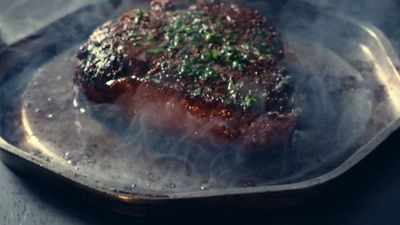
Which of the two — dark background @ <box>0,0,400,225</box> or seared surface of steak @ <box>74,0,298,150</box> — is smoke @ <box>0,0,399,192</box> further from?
dark background @ <box>0,0,400,225</box>

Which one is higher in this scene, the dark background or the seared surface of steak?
the seared surface of steak

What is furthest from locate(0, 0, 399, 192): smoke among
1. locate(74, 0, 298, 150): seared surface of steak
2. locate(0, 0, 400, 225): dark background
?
locate(0, 0, 400, 225): dark background

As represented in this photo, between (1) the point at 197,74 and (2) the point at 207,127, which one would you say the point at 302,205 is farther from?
(1) the point at 197,74

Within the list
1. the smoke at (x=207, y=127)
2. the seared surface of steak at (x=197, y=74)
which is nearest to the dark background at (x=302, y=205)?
the smoke at (x=207, y=127)

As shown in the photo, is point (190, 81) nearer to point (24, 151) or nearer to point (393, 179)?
point (24, 151)

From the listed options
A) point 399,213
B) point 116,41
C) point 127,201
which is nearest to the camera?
point 127,201

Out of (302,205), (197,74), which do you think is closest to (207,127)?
(197,74)

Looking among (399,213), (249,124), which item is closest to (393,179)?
(399,213)
